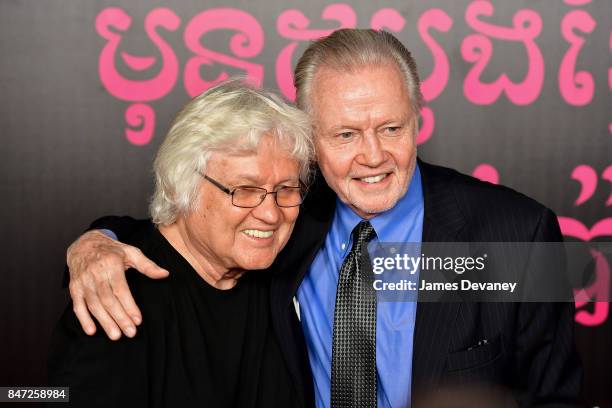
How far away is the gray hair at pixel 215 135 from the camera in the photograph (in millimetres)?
1818

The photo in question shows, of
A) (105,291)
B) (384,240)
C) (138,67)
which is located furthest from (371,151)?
(138,67)

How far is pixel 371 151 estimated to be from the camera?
2.05 meters

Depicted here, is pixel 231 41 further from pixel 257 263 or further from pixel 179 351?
pixel 179 351

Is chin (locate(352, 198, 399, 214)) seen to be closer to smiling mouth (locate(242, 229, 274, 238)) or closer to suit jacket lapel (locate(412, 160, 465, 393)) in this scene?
suit jacket lapel (locate(412, 160, 465, 393))

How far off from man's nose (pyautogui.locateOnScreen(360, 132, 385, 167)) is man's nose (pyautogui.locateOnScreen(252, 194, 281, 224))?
0.33m

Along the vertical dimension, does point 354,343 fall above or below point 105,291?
below

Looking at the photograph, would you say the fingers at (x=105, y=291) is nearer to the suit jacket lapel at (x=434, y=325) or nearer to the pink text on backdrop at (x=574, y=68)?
the suit jacket lapel at (x=434, y=325)

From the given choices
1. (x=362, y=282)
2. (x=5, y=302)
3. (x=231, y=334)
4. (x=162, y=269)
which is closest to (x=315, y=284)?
(x=362, y=282)

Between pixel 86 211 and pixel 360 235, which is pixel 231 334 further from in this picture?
pixel 86 211

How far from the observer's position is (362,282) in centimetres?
207

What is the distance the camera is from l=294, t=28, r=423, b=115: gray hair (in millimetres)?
2109

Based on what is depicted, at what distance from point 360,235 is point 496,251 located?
0.39 metres

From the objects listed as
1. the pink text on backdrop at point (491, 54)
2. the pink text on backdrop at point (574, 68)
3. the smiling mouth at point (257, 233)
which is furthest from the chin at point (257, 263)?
the pink text on backdrop at point (574, 68)

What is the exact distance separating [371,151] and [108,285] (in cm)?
80
